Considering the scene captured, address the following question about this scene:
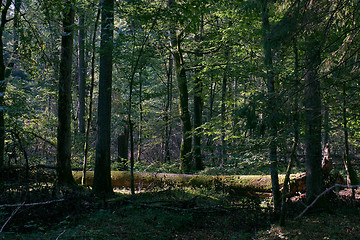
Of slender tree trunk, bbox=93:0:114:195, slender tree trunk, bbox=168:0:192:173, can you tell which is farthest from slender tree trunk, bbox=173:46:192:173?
slender tree trunk, bbox=93:0:114:195

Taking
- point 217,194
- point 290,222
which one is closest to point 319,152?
point 290,222

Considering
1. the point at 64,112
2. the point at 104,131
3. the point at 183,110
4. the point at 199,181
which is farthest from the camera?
the point at 183,110

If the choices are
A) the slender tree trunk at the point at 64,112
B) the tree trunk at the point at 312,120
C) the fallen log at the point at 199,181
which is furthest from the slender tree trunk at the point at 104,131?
the tree trunk at the point at 312,120

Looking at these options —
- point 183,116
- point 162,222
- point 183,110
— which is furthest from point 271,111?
point 183,110

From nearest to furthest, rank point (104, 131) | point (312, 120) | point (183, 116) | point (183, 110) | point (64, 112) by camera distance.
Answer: point (312, 120) < point (104, 131) < point (64, 112) < point (183, 116) < point (183, 110)

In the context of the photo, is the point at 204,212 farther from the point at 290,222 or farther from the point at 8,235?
the point at 8,235

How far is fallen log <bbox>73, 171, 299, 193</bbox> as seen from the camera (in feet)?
32.5

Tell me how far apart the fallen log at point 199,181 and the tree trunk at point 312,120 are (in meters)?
2.74

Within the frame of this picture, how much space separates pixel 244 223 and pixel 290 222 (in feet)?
3.43

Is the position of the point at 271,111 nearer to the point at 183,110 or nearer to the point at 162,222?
the point at 162,222

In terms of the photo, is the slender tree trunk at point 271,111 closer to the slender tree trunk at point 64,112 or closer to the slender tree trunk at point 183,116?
the slender tree trunk at point 64,112

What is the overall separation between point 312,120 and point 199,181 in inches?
235

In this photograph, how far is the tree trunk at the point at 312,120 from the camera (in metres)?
5.28

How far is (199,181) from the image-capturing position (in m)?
10.8
